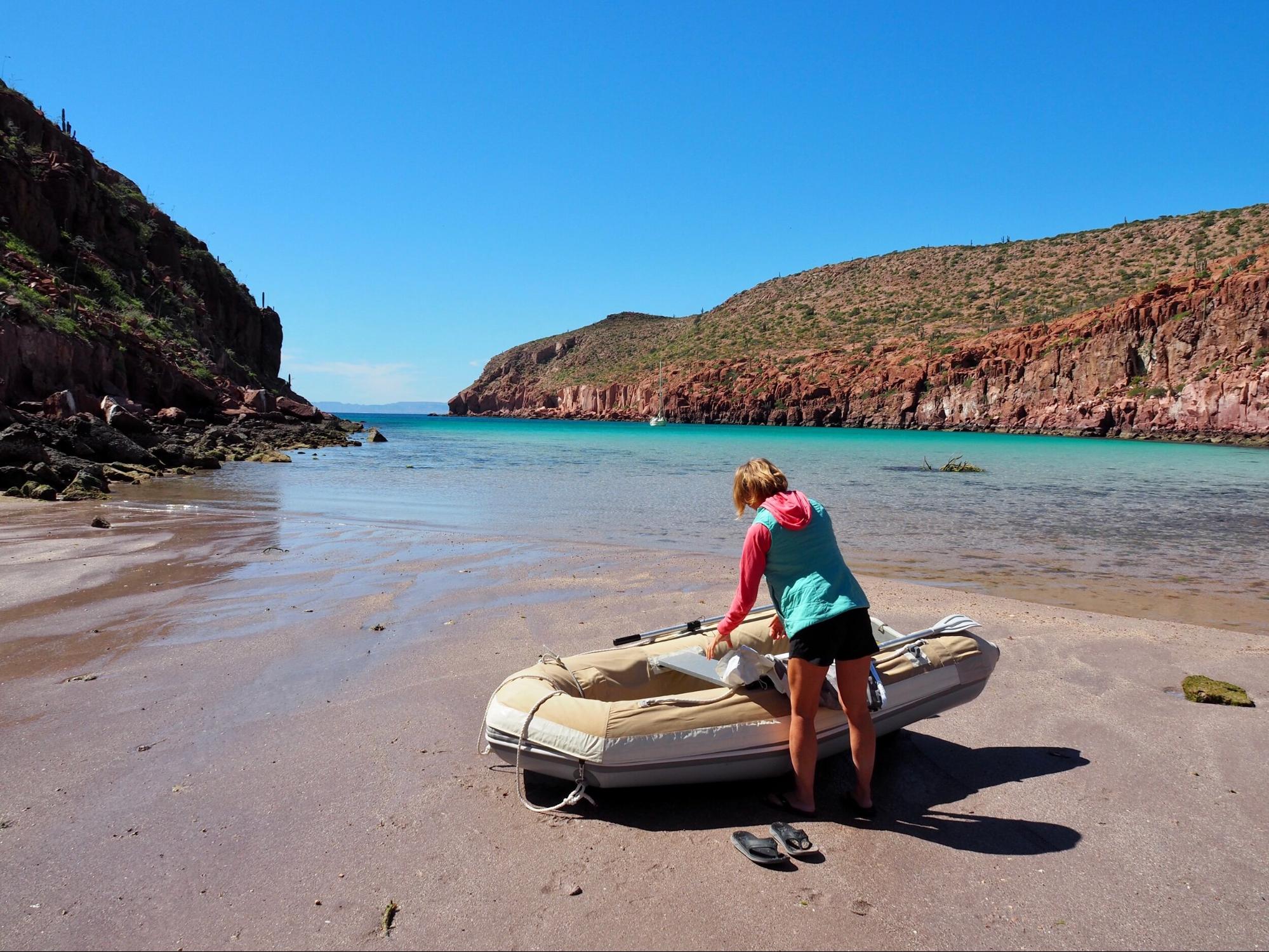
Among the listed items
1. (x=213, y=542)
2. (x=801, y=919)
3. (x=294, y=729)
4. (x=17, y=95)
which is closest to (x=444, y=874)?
(x=801, y=919)

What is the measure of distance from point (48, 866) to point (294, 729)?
57.1 inches

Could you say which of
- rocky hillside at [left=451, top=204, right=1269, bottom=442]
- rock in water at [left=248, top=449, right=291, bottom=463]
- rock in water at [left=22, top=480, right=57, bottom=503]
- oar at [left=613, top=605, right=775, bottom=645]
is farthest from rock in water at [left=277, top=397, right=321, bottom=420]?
rocky hillside at [left=451, top=204, right=1269, bottom=442]

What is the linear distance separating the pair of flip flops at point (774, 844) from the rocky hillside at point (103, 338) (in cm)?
1481

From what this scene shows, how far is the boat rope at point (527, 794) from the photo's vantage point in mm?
3619

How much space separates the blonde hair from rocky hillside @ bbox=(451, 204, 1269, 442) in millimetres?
58404

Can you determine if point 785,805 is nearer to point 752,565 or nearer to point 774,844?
point 774,844

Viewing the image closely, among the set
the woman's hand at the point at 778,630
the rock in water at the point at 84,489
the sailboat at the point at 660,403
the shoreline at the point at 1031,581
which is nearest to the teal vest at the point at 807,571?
the woman's hand at the point at 778,630

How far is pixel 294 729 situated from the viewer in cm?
448

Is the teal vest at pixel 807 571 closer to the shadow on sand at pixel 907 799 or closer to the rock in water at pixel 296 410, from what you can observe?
the shadow on sand at pixel 907 799

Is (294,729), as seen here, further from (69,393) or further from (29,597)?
(69,393)

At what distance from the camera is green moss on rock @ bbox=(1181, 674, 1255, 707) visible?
4.93m

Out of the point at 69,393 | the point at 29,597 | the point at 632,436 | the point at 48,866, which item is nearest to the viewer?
the point at 48,866

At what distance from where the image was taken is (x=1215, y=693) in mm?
4949

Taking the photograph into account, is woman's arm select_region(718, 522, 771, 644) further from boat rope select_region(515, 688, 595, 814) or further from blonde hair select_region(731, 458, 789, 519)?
boat rope select_region(515, 688, 595, 814)
